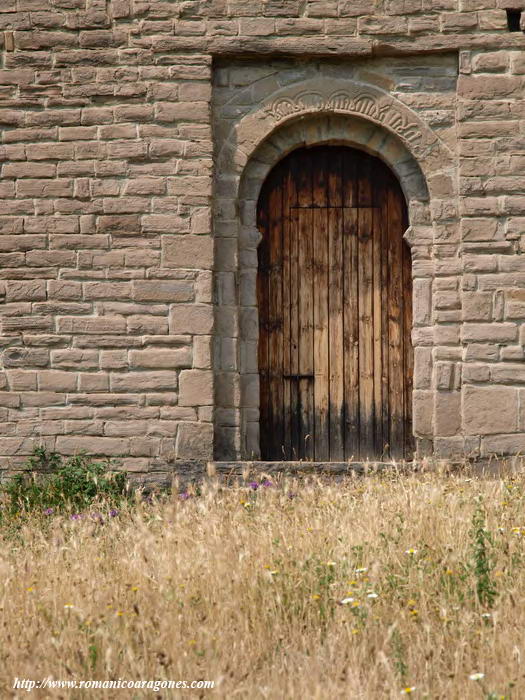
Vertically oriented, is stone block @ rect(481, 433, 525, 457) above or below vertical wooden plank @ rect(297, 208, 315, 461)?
below

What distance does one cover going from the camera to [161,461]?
688 centimetres

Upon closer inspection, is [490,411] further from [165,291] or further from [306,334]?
[165,291]

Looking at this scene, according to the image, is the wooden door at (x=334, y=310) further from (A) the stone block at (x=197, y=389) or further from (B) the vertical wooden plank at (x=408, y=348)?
(A) the stone block at (x=197, y=389)

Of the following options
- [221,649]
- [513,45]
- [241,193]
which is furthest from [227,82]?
[221,649]

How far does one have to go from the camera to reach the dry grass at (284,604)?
10.5ft

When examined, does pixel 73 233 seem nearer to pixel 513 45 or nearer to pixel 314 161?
pixel 314 161

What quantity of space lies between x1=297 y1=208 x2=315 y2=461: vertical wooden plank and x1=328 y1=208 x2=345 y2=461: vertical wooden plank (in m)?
0.18

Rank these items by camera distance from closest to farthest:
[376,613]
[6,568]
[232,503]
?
[376,613] < [6,568] < [232,503]

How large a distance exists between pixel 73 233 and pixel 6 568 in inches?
135

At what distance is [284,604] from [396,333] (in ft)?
12.7

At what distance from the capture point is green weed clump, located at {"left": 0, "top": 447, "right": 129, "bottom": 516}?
21.4 ft

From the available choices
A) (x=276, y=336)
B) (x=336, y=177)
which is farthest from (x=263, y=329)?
(x=336, y=177)

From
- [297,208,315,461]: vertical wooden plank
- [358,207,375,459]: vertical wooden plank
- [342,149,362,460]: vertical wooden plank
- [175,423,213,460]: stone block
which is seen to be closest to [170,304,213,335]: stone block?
[175,423,213,460]: stone block

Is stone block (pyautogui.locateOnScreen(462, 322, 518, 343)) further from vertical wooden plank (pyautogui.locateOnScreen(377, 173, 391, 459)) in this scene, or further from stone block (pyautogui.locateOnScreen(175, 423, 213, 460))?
stone block (pyautogui.locateOnScreen(175, 423, 213, 460))
